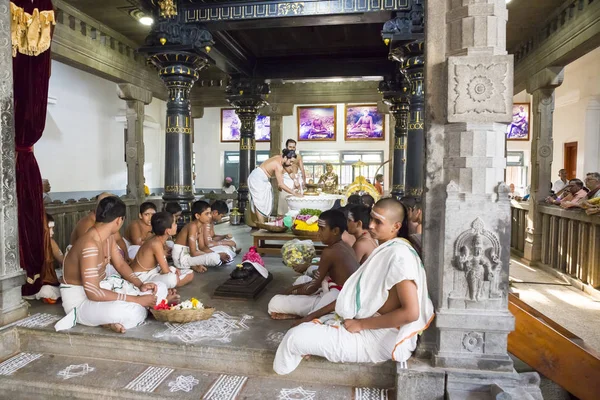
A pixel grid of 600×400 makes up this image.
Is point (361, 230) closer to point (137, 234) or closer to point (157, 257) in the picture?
point (157, 257)

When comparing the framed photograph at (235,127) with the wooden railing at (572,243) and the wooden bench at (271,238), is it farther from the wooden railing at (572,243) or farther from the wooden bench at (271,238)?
the wooden bench at (271,238)

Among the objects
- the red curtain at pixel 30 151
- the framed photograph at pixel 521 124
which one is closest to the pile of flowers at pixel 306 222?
the red curtain at pixel 30 151

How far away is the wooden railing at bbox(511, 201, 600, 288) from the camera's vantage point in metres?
6.66

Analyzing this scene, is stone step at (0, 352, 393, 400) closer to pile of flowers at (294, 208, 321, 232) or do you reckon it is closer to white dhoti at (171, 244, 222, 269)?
white dhoti at (171, 244, 222, 269)

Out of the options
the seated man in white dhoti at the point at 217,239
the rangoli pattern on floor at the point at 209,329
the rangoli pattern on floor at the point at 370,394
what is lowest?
the rangoli pattern on floor at the point at 370,394

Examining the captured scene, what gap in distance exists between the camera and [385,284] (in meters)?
2.62

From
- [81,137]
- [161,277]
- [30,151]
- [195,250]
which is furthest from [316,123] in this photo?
[30,151]

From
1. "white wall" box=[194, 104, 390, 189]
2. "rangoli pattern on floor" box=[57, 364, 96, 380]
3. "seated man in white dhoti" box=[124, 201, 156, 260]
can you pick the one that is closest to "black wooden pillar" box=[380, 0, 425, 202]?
"seated man in white dhoti" box=[124, 201, 156, 260]

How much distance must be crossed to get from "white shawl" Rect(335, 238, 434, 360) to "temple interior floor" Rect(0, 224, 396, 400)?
15.1 inches

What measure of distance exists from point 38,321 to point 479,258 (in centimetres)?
352

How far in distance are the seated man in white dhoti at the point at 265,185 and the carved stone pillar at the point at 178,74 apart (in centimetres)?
108

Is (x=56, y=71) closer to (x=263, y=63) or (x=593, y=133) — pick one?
(x=263, y=63)

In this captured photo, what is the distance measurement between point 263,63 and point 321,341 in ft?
26.6

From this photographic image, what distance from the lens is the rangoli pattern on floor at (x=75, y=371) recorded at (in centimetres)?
299
